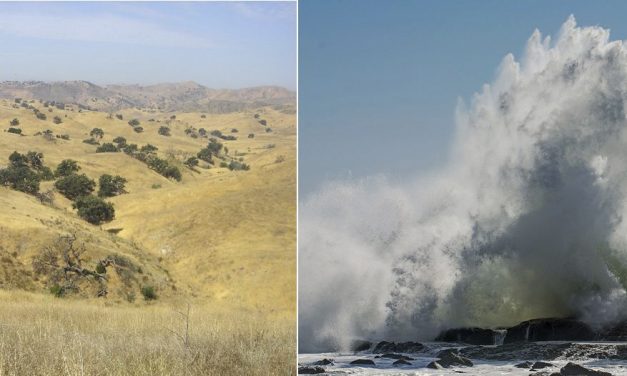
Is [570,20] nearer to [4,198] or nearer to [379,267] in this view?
[379,267]

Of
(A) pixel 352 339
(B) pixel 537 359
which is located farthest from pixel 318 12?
(B) pixel 537 359

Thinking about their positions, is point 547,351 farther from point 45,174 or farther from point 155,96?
point 155,96

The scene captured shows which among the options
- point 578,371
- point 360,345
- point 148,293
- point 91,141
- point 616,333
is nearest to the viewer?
point 578,371

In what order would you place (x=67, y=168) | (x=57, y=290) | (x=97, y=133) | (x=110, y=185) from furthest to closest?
(x=97, y=133)
(x=67, y=168)
(x=110, y=185)
(x=57, y=290)

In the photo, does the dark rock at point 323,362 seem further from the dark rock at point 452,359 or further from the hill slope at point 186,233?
the hill slope at point 186,233

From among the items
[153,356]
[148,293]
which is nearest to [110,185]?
[148,293]

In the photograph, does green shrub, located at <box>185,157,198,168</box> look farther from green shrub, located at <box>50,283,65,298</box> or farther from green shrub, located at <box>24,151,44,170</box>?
green shrub, located at <box>50,283,65,298</box>

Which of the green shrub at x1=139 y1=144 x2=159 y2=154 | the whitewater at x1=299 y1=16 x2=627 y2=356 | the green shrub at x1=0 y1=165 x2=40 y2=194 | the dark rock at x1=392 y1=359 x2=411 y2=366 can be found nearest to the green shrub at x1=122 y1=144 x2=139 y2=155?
the green shrub at x1=139 y1=144 x2=159 y2=154
